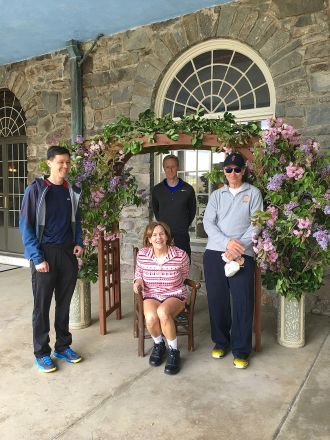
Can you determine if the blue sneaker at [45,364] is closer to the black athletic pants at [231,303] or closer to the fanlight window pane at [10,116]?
the black athletic pants at [231,303]

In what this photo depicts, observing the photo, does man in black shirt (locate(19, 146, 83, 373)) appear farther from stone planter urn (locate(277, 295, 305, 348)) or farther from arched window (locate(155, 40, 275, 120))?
arched window (locate(155, 40, 275, 120))

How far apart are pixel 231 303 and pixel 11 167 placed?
17.4 ft

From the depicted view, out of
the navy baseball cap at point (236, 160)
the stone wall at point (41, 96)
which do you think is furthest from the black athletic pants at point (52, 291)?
the stone wall at point (41, 96)

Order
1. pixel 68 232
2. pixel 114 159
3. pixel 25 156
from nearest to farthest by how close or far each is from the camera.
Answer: pixel 68 232 → pixel 114 159 → pixel 25 156

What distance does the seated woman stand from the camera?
2.89m

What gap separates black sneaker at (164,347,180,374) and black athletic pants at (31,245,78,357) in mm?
784

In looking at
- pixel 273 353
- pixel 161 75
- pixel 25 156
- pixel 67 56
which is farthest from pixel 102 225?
pixel 25 156

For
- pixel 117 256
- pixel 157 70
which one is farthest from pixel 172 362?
pixel 157 70

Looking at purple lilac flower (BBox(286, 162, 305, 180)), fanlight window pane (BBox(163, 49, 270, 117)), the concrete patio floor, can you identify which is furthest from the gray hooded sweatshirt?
fanlight window pane (BBox(163, 49, 270, 117))

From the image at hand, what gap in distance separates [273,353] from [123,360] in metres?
1.18

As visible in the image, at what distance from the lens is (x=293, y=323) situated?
10.8 ft

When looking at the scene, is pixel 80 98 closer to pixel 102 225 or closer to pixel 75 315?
pixel 102 225

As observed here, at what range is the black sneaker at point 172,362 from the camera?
2812mm

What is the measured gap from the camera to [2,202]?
7184mm
